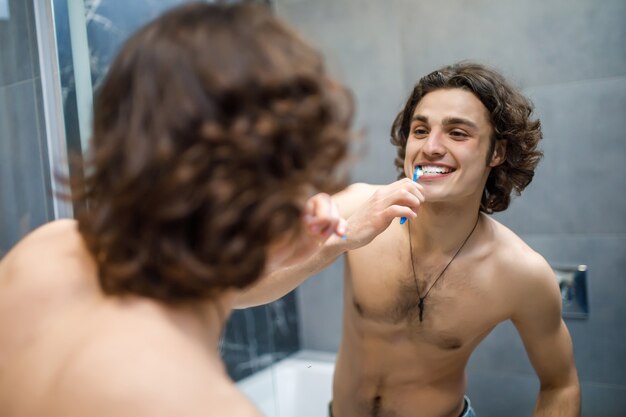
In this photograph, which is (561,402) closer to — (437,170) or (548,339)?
(548,339)

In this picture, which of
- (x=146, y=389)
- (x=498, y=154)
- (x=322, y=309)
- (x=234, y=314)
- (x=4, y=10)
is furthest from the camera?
(x=322, y=309)

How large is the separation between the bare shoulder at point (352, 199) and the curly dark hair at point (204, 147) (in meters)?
0.72

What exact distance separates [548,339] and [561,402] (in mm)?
131

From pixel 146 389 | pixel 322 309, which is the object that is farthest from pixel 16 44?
pixel 322 309

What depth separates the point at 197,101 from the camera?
0.43 metres

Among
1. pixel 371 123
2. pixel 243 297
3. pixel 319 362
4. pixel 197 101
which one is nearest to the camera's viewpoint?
pixel 197 101

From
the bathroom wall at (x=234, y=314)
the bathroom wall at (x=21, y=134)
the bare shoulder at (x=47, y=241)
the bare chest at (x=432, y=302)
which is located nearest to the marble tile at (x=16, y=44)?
the bathroom wall at (x=21, y=134)

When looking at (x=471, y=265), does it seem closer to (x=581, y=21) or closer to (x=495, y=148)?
(x=495, y=148)

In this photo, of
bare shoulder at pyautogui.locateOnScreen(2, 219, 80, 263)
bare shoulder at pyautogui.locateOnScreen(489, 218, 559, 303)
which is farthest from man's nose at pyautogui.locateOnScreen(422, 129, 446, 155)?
bare shoulder at pyautogui.locateOnScreen(2, 219, 80, 263)

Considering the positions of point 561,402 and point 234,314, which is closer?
point 561,402

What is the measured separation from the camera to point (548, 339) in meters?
1.14

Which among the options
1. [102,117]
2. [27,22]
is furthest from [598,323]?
[27,22]

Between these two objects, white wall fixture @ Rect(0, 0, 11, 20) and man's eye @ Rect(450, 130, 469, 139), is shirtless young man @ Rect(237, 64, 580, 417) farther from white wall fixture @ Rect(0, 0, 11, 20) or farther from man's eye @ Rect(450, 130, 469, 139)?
white wall fixture @ Rect(0, 0, 11, 20)

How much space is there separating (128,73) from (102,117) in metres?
0.05
